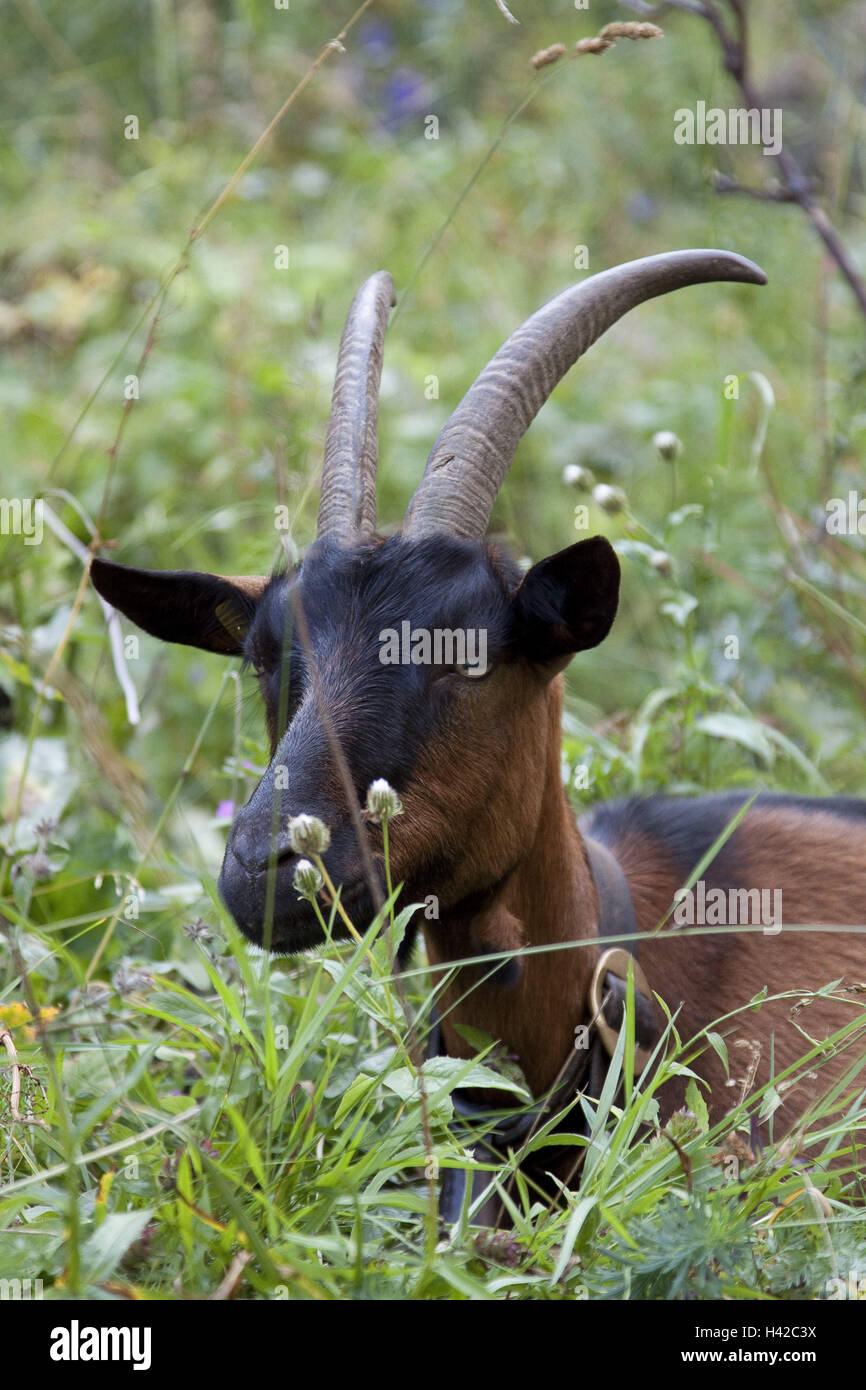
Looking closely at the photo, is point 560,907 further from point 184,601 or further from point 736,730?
point 736,730

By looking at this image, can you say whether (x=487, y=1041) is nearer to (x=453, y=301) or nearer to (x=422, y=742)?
(x=422, y=742)

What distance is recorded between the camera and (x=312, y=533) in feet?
17.4

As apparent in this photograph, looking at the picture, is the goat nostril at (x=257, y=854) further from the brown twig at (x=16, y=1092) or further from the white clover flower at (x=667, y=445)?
the white clover flower at (x=667, y=445)

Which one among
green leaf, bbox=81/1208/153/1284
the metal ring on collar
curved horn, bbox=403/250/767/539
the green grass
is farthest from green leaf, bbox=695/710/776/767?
green leaf, bbox=81/1208/153/1284

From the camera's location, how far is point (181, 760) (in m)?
5.59

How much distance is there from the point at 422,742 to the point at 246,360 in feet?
16.8

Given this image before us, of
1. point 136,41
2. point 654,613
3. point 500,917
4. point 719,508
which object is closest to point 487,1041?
point 500,917

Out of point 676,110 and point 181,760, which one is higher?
point 676,110

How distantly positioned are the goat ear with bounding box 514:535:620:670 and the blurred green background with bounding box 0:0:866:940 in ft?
2.73

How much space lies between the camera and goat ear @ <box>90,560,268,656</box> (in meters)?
3.12
